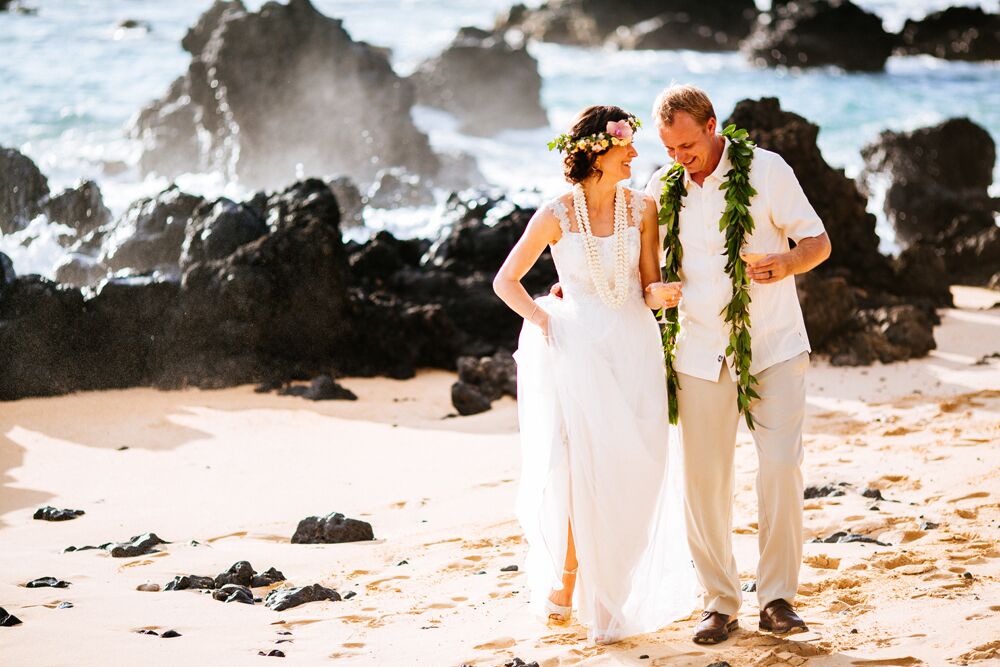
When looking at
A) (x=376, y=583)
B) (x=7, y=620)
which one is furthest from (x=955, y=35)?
(x=7, y=620)

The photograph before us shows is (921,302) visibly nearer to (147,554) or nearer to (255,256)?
(255,256)

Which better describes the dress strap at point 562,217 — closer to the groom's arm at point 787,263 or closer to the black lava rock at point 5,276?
the groom's arm at point 787,263

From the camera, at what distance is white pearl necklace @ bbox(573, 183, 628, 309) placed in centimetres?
511

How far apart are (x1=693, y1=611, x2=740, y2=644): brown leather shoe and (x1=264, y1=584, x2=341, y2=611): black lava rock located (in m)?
1.94

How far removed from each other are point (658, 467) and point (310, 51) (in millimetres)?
18598

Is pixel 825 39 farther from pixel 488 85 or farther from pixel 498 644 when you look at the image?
pixel 498 644

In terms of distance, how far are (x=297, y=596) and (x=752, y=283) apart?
2.73m

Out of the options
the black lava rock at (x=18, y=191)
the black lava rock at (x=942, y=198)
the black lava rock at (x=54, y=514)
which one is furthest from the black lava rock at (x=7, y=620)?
the black lava rock at (x=18, y=191)

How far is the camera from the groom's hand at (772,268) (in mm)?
4691

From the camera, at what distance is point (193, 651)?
4.96 m

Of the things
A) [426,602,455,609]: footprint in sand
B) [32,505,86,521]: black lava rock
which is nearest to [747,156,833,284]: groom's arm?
[426,602,455,609]: footprint in sand

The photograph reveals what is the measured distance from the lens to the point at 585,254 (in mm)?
5145

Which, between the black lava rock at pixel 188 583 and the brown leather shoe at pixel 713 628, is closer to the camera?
the brown leather shoe at pixel 713 628

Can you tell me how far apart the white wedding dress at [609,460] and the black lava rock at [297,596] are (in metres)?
1.30
